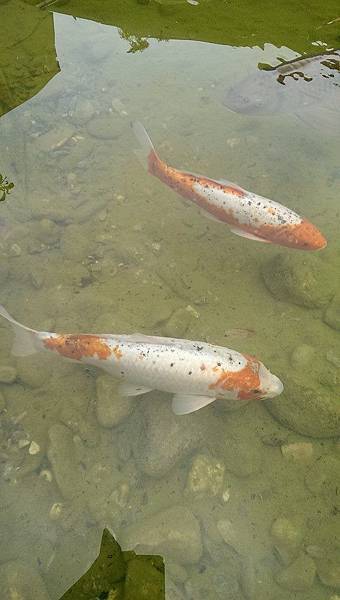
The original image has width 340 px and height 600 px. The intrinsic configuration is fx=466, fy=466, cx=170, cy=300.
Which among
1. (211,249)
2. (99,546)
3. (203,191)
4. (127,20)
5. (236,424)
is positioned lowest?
(99,546)

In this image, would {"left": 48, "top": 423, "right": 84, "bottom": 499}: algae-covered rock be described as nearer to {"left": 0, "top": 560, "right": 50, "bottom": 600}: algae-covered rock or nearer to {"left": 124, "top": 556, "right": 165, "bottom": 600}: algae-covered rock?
{"left": 0, "top": 560, "right": 50, "bottom": 600}: algae-covered rock

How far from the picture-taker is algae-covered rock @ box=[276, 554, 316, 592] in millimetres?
3467

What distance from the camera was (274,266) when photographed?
16.2 feet

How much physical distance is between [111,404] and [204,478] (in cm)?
101

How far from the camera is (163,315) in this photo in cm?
471

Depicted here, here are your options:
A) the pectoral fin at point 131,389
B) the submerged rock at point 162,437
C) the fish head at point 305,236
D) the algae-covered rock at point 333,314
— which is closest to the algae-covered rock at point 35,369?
the pectoral fin at point 131,389

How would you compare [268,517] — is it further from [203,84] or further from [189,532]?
[203,84]

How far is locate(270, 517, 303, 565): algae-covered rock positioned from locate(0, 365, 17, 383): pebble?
2598mm

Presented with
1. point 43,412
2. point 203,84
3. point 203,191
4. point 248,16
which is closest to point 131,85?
point 203,84

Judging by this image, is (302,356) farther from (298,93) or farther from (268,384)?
(298,93)

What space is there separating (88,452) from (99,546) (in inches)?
29.4

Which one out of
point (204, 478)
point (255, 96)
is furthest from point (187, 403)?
point (255, 96)

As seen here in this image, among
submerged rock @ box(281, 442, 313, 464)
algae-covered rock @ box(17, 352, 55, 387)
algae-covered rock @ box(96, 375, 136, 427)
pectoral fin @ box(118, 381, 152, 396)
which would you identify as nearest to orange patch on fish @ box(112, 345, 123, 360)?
pectoral fin @ box(118, 381, 152, 396)

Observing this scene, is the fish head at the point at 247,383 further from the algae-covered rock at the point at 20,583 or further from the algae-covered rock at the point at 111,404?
the algae-covered rock at the point at 20,583
